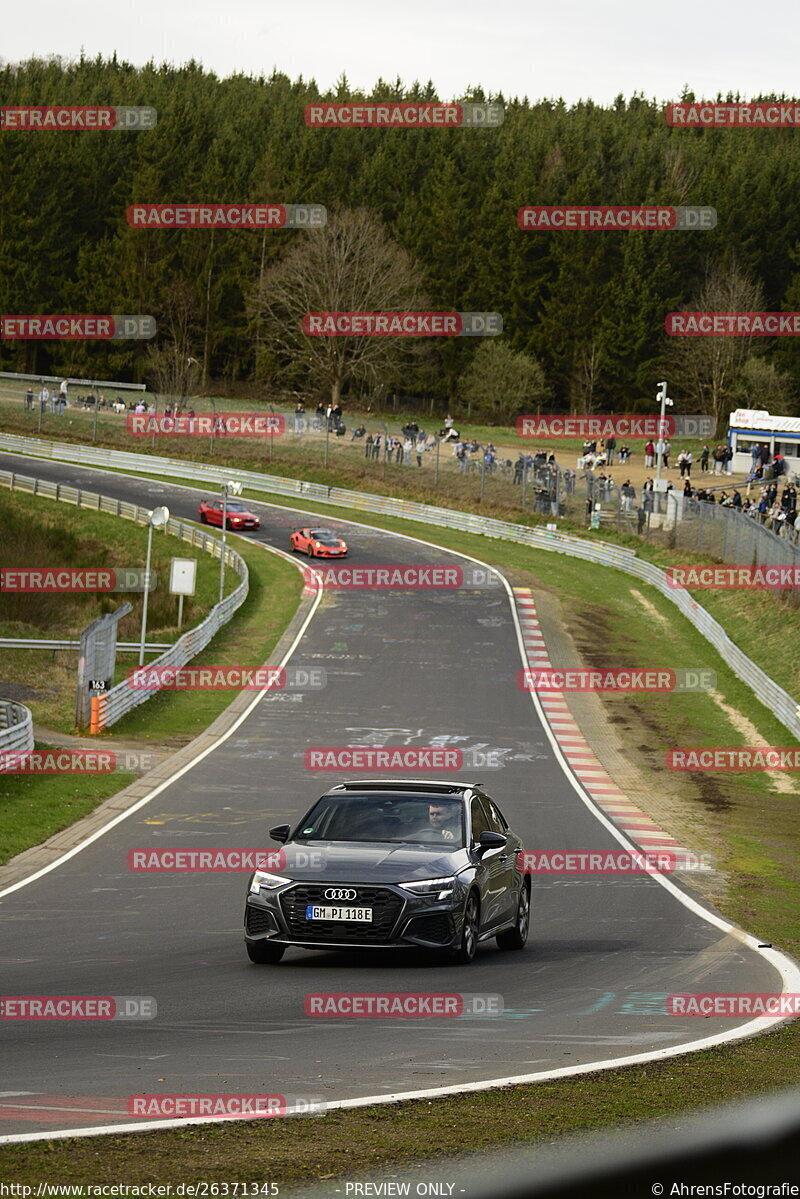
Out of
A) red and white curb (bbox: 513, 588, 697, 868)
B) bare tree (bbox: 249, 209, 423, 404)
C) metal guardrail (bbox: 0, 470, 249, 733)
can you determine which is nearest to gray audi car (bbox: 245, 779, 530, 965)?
red and white curb (bbox: 513, 588, 697, 868)

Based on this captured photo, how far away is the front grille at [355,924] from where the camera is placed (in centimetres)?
1223

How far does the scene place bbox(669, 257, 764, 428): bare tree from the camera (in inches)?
4478

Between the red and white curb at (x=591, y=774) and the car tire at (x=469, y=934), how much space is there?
9.22 meters

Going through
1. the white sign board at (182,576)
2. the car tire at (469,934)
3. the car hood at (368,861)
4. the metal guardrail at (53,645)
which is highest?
the car hood at (368,861)

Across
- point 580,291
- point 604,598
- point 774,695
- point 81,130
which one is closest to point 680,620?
point 604,598

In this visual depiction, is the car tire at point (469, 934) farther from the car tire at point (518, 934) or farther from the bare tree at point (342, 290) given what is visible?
the bare tree at point (342, 290)

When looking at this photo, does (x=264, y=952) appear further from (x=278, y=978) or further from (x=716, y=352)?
(x=716, y=352)

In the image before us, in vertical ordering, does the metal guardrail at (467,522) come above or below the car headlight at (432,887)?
below

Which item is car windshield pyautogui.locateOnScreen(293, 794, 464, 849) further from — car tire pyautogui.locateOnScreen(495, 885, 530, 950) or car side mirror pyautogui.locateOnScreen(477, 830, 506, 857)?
car tire pyautogui.locateOnScreen(495, 885, 530, 950)

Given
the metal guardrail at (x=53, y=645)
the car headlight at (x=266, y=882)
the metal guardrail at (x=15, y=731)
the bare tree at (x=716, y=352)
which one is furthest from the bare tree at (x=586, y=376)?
the car headlight at (x=266, y=882)

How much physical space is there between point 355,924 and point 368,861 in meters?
0.60

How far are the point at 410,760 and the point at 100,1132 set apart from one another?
23.2 m

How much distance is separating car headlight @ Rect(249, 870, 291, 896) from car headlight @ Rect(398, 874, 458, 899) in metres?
1.03

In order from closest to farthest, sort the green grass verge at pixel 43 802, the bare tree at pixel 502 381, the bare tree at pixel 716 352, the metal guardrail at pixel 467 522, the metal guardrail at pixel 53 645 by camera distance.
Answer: the green grass verge at pixel 43 802
the metal guardrail at pixel 467 522
the metal guardrail at pixel 53 645
the bare tree at pixel 502 381
the bare tree at pixel 716 352
